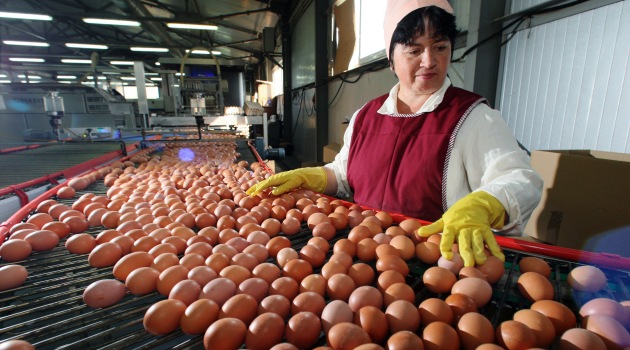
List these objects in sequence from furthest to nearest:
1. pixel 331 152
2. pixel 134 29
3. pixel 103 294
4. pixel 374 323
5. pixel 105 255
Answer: pixel 134 29
pixel 331 152
pixel 105 255
pixel 103 294
pixel 374 323

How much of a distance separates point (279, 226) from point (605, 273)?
1015mm

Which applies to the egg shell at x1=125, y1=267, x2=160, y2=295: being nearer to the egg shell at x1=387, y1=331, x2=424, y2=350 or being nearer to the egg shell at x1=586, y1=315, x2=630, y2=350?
the egg shell at x1=387, y1=331, x2=424, y2=350

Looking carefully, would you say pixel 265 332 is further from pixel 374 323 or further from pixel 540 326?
pixel 540 326

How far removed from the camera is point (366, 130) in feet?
5.47

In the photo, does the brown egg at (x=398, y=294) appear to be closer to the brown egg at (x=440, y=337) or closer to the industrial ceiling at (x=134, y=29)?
the brown egg at (x=440, y=337)

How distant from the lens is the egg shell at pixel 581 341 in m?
0.55

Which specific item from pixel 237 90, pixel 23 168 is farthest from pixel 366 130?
pixel 237 90

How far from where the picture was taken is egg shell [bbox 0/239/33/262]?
0.95 m

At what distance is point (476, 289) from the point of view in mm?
743

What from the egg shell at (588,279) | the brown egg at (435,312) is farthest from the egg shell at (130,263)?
the egg shell at (588,279)

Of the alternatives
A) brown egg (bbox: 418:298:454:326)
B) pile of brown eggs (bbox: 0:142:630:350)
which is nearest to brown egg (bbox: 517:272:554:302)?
pile of brown eggs (bbox: 0:142:630:350)

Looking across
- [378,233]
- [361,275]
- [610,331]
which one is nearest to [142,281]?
[361,275]

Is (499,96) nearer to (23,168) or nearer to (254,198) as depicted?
(254,198)

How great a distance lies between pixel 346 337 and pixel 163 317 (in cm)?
42
